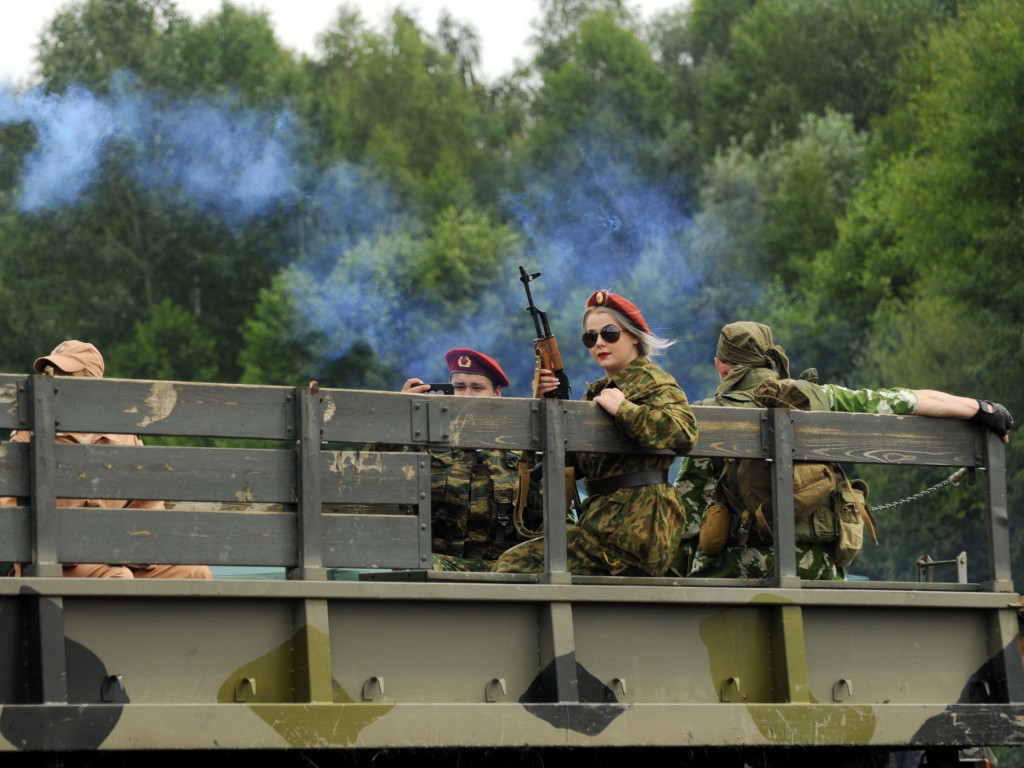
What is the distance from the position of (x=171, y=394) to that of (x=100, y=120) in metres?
27.0

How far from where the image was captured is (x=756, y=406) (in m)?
6.63

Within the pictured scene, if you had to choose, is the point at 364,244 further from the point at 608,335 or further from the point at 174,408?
the point at 174,408

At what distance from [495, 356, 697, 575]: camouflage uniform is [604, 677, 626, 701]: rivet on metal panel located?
19.2 inches

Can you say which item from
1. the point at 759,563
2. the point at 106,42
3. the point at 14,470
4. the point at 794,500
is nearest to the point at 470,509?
the point at 759,563

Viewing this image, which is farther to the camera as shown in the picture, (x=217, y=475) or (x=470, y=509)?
(x=470, y=509)

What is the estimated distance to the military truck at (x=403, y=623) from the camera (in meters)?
5.01

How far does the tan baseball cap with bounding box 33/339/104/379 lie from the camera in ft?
19.2

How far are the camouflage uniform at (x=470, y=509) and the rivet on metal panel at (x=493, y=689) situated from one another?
1608 mm

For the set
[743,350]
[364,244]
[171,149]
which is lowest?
[743,350]

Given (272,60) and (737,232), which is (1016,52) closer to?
(737,232)

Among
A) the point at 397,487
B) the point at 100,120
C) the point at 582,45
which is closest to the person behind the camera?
the point at 397,487

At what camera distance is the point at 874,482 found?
27.8 meters

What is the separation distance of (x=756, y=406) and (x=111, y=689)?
2769mm

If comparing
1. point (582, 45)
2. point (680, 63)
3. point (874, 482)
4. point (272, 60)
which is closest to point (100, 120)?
point (272, 60)
